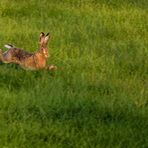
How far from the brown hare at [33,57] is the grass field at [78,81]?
0.47ft

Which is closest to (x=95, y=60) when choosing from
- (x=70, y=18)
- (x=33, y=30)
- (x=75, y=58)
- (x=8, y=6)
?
(x=75, y=58)

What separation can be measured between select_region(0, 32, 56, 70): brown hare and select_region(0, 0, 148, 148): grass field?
145mm

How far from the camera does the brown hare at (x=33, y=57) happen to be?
8.73 metres

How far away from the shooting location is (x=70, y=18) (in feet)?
38.8

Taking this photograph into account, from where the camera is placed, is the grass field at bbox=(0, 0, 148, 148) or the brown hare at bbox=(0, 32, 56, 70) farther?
the brown hare at bbox=(0, 32, 56, 70)

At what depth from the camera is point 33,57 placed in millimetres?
8797

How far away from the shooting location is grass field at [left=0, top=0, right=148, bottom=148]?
6641mm

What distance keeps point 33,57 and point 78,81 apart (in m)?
0.89

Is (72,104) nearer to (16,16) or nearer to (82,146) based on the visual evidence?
(82,146)

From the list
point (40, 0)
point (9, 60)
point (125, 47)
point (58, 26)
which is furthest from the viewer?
point (40, 0)

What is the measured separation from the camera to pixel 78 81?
826 cm

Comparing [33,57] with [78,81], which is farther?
[33,57]

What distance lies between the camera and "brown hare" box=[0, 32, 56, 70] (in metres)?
8.73

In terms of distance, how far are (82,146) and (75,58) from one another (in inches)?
125
